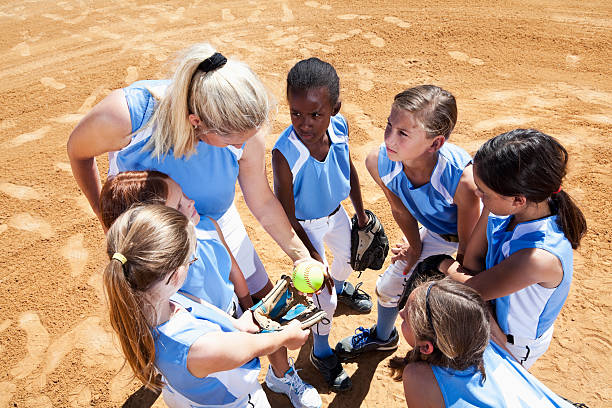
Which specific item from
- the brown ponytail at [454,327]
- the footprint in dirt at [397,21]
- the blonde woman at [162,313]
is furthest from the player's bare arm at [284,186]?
the footprint in dirt at [397,21]

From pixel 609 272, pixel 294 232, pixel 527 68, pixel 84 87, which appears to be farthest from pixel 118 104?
pixel 527 68

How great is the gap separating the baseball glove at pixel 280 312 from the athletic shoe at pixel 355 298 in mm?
1308

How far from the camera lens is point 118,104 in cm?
245

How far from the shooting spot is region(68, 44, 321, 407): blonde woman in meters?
2.31

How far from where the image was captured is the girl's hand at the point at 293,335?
237 cm

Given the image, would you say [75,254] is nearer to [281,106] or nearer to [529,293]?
[281,106]

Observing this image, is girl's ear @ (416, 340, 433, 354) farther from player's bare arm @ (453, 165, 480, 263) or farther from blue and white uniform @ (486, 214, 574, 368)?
player's bare arm @ (453, 165, 480, 263)

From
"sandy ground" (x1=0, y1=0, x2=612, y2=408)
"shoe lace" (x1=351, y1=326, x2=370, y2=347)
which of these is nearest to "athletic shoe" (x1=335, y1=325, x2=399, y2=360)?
"shoe lace" (x1=351, y1=326, x2=370, y2=347)

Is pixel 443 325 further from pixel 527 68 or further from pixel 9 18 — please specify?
pixel 9 18

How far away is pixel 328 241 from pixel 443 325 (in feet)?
5.83

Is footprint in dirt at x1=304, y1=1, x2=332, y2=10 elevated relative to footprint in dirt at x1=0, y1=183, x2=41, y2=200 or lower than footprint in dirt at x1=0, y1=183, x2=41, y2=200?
elevated

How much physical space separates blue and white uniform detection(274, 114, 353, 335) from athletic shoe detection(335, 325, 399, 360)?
465 mm

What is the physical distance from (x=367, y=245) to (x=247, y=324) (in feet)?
4.68

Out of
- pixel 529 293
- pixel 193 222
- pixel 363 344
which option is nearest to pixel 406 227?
pixel 529 293
